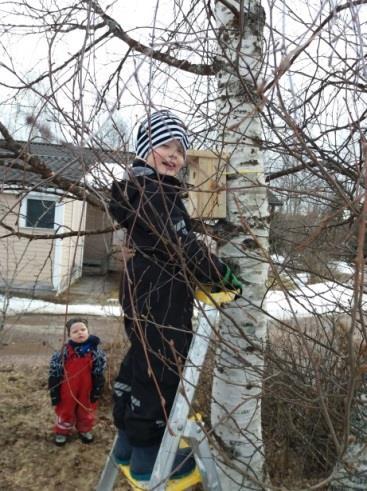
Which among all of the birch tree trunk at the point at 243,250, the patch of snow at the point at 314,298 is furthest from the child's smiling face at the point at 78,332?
the birch tree trunk at the point at 243,250

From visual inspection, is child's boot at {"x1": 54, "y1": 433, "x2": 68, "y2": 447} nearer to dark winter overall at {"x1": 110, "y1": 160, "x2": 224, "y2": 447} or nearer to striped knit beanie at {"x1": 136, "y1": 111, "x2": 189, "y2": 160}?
dark winter overall at {"x1": 110, "y1": 160, "x2": 224, "y2": 447}

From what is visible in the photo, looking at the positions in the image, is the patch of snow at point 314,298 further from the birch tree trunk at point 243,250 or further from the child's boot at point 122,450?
the child's boot at point 122,450

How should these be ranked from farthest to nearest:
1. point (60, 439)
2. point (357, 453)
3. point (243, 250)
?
point (60, 439) < point (243, 250) < point (357, 453)

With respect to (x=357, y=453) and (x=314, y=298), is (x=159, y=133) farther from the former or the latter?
(x=357, y=453)

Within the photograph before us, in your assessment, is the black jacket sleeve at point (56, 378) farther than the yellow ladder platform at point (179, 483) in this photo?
Yes

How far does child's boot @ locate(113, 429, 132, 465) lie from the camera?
2.43m

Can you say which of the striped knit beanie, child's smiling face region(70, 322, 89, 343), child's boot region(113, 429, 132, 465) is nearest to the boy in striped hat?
the striped knit beanie

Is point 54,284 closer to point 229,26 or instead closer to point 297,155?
point 229,26

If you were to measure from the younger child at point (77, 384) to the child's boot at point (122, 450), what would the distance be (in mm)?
1958

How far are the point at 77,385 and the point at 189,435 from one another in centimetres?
263

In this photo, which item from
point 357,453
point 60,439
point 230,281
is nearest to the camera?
point 357,453

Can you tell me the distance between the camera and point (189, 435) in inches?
79.0

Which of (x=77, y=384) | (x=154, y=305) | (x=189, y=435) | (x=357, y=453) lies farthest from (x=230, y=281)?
(x=77, y=384)

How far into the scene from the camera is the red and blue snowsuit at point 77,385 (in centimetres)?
434
